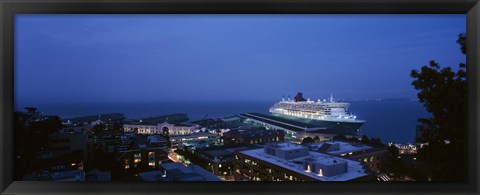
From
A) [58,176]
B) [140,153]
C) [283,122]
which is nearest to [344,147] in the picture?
[283,122]

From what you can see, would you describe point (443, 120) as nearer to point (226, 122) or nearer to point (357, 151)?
point (357, 151)

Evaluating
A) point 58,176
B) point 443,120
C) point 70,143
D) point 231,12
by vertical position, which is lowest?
point 58,176

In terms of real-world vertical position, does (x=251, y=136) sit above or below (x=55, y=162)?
above

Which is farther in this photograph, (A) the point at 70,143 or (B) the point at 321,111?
(B) the point at 321,111

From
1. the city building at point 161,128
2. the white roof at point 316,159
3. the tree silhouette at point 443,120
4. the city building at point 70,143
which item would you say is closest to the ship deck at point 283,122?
the white roof at point 316,159

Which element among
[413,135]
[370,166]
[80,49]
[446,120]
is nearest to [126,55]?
[80,49]

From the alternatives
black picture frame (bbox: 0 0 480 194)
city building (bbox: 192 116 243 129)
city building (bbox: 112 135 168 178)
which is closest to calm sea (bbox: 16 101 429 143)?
city building (bbox: 192 116 243 129)

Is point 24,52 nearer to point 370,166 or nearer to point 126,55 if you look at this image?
point 126,55
